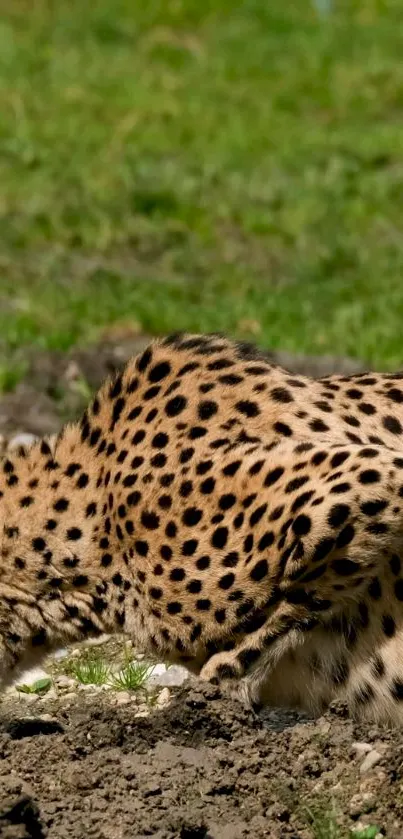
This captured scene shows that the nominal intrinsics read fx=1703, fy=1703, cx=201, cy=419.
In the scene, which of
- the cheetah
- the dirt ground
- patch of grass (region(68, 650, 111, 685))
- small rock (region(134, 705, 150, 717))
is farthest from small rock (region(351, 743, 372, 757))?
patch of grass (region(68, 650, 111, 685))

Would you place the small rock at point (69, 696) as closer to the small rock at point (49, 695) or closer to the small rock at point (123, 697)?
the small rock at point (49, 695)

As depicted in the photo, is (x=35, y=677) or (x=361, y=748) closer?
(x=361, y=748)

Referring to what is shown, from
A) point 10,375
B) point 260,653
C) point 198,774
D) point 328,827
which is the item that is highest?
point 260,653

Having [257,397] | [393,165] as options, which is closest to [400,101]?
[393,165]

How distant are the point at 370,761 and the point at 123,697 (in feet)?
3.81

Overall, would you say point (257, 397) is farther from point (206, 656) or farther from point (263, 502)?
point (206, 656)

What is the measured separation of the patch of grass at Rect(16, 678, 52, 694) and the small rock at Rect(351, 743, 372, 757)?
138 cm

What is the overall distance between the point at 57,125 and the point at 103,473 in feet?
31.7

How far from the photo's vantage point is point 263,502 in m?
4.99

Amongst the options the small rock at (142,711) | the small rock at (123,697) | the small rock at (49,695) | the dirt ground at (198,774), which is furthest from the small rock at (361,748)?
the small rock at (49,695)

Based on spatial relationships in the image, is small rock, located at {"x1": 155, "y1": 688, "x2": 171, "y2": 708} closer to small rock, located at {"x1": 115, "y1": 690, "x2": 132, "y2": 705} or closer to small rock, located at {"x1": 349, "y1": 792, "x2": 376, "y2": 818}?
small rock, located at {"x1": 115, "y1": 690, "x2": 132, "y2": 705}

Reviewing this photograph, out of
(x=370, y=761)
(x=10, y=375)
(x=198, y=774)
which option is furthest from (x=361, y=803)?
(x=10, y=375)

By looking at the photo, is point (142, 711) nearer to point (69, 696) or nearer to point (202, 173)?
point (69, 696)

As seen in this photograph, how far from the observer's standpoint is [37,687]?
229 inches
